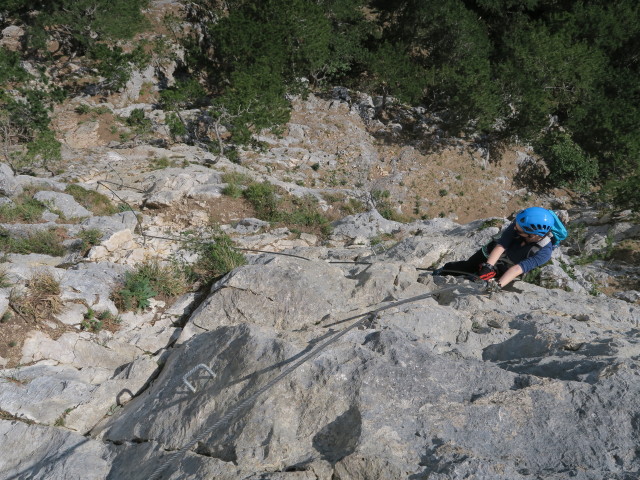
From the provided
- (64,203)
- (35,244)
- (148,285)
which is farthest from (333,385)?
(64,203)

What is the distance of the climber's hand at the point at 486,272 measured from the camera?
5238 millimetres

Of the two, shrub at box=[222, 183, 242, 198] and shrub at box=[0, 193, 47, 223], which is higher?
shrub at box=[0, 193, 47, 223]

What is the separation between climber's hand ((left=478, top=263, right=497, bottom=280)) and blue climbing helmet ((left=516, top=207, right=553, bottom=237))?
0.60 m

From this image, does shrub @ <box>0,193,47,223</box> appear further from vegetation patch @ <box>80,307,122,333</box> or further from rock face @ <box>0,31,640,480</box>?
vegetation patch @ <box>80,307,122,333</box>

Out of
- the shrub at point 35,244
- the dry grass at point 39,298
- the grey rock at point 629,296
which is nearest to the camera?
the dry grass at point 39,298

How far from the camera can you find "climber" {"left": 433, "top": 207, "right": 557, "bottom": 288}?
5043 millimetres

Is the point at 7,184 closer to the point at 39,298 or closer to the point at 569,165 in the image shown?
the point at 39,298

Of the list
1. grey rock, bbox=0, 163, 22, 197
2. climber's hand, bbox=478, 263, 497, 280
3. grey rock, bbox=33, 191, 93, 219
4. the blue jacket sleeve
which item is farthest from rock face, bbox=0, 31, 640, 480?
grey rock, bbox=0, 163, 22, 197

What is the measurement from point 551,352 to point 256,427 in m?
2.71

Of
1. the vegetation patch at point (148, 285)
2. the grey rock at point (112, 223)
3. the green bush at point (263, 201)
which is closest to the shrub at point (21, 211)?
the grey rock at point (112, 223)

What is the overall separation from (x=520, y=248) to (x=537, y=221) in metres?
0.59

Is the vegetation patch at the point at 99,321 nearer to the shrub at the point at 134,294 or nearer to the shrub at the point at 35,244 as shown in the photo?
the shrub at the point at 134,294

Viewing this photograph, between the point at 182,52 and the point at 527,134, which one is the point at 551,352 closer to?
the point at 527,134

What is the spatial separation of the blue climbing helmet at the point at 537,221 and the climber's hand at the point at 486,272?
0.60m
